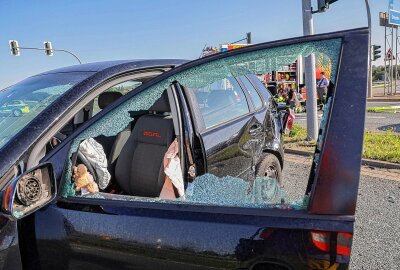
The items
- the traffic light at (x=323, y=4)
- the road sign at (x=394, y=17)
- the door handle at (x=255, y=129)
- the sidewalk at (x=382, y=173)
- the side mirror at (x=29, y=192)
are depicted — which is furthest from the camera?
the road sign at (x=394, y=17)

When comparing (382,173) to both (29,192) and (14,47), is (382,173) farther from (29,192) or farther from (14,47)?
(14,47)

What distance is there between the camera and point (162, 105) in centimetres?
248

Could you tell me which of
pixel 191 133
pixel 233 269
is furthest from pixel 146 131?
pixel 233 269

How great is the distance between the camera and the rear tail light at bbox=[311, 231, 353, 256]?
1.25 metres

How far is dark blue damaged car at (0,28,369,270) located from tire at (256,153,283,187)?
0.32 m

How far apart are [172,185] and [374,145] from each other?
16.0ft

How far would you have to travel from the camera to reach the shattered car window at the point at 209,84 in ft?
4.92

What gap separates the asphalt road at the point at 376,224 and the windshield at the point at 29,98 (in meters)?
1.38

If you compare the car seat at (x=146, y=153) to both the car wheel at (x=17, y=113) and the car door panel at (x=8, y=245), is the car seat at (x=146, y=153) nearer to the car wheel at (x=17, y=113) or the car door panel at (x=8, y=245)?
the car wheel at (x=17, y=113)

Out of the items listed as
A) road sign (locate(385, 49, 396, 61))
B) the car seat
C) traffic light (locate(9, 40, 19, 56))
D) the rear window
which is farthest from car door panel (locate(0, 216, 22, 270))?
traffic light (locate(9, 40, 19, 56))

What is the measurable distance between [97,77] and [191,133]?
771mm

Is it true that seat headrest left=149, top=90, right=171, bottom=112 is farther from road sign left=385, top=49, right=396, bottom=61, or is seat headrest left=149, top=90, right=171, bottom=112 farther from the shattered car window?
road sign left=385, top=49, right=396, bottom=61

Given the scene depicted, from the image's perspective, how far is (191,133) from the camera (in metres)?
2.57

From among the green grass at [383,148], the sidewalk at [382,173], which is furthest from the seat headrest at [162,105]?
the green grass at [383,148]
